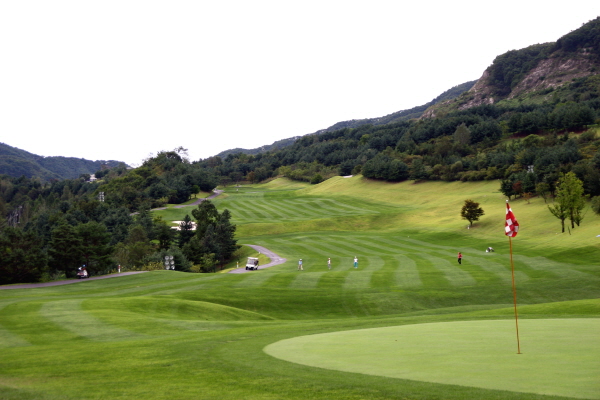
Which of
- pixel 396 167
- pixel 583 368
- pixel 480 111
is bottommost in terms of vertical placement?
pixel 583 368

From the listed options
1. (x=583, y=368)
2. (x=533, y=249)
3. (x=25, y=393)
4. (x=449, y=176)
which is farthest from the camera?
(x=449, y=176)

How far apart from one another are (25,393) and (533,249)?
51.3 meters

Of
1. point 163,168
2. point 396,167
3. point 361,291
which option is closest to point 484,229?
point 361,291

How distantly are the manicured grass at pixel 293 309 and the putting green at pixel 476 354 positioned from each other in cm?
19

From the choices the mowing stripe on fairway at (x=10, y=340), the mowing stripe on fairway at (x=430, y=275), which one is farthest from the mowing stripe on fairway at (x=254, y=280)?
the mowing stripe on fairway at (x=10, y=340)

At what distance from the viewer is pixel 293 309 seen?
31.2 m

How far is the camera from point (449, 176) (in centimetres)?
11112

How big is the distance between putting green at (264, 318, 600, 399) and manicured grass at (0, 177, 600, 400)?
0.62 ft

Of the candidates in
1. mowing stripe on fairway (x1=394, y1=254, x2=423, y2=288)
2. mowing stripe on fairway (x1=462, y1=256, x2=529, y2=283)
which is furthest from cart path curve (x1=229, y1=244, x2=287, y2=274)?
mowing stripe on fairway (x1=462, y1=256, x2=529, y2=283)

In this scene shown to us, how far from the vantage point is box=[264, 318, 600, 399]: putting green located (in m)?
9.45

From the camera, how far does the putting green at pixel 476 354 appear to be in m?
9.45

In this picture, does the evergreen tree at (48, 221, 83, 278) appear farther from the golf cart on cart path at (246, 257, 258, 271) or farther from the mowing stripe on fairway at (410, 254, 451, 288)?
the mowing stripe on fairway at (410, 254, 451, 288)

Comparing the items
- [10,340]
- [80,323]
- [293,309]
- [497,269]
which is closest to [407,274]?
[497,269]

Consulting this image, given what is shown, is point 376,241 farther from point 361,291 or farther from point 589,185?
point 361,291
